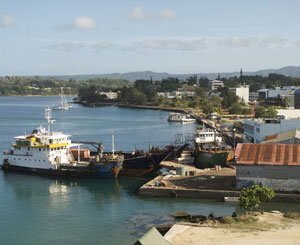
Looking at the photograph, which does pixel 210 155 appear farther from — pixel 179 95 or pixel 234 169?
pixel 179 95

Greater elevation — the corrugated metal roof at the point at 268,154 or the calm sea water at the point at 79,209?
the corrugated metal roof at the point at 268,154

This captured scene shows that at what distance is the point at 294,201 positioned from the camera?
2759cm

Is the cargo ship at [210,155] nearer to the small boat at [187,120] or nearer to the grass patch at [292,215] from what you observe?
the grass patch at [292,215]

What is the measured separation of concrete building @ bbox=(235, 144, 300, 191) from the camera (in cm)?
2819

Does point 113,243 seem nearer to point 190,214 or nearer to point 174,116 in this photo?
point 190,214

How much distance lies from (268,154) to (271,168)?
86cm

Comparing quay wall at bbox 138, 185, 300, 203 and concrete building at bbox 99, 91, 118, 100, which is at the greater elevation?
quay wall at bbox 138, 185, 300, 203

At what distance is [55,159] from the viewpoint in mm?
38250

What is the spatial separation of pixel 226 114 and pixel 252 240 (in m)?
71.5

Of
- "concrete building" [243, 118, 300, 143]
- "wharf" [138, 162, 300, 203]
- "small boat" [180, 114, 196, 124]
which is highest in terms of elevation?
"concrete building" [243, 118, 300, 143]

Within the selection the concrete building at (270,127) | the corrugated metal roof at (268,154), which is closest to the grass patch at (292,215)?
the corrugated metal roof at (268,154)

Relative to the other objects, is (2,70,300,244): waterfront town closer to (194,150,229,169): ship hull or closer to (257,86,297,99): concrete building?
(194,150,229,169): ship hull

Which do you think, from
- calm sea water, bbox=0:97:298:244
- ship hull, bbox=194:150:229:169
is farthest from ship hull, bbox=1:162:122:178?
ship hull, bbox=194:150:229:169

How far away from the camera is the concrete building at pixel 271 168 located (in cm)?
2819
